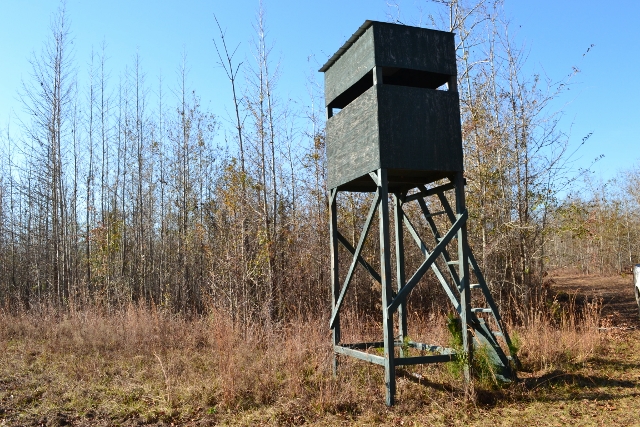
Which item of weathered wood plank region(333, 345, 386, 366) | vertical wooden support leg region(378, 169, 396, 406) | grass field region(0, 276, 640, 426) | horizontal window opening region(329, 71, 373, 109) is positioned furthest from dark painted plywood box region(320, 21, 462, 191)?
grass field region(0, 276, 640, 426)

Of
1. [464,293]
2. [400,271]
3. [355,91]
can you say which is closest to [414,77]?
[355,91]

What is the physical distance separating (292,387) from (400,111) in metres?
3.78

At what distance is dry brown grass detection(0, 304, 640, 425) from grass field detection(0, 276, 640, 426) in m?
0.02

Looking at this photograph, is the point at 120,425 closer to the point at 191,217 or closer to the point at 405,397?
the point at 405,397

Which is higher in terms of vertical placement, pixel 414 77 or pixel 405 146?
pixel 414 77

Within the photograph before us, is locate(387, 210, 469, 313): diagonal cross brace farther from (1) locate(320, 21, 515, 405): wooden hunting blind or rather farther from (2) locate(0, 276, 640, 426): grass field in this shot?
(2) locate(0, 276, 640, 426): grass field

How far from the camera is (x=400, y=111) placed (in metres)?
6.12

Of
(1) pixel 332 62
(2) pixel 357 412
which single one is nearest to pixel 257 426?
(2) pixel 357 412

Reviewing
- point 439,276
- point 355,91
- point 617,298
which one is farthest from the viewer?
point 617,298

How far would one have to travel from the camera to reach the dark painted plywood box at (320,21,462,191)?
6.04 m

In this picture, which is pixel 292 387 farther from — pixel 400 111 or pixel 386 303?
pixel 400 111

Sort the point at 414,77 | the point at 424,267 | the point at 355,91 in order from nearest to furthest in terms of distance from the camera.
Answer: the point at 424,267
the point at 414,77
the point at 355,91

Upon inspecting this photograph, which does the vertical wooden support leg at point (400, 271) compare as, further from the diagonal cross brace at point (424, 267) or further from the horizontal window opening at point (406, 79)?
the horizontal window opening at point (406, 79)

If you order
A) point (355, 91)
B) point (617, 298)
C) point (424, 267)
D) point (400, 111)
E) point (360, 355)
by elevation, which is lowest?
point (617, 298)
